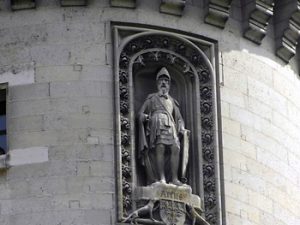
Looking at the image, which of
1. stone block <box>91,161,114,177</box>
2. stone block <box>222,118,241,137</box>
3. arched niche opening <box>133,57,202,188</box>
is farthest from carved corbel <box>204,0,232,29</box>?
stone block <box>91,161,114,177</box>

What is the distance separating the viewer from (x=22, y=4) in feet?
119

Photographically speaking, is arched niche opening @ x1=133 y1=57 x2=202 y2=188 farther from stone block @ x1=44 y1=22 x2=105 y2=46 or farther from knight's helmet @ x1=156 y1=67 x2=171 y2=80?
stone block @ x1=44 y1=22 x2=105 y2=46

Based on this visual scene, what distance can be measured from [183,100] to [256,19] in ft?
7.41

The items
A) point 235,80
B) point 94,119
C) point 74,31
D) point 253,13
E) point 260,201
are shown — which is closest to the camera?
point 94,119

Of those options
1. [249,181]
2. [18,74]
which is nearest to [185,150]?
[249,181]

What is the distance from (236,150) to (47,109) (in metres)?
3.29

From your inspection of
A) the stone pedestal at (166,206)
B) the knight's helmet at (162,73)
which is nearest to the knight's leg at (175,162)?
the stone pedestal at (166,206)

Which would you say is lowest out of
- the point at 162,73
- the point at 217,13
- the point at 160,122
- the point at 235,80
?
the point at 160,122

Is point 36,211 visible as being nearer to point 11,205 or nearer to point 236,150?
point 11,205

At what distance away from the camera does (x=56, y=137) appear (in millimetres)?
35156

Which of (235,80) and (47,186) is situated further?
(235,80)

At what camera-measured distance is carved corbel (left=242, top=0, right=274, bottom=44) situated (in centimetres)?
3741

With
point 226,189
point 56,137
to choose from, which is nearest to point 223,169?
point 226,189

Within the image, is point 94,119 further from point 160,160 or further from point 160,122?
point 160,160
